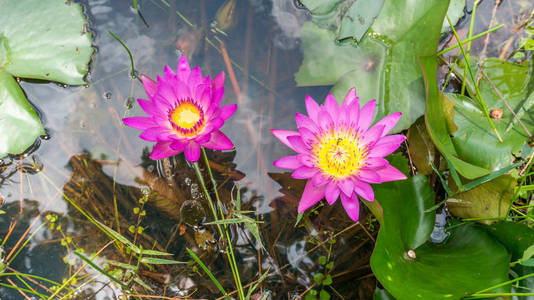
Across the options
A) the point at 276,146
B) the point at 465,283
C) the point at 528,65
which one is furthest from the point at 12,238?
the point at 528,65

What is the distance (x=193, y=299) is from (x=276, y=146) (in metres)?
0.93

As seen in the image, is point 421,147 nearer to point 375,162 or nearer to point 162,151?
point 375,162

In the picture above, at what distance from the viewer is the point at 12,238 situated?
6.43 ft

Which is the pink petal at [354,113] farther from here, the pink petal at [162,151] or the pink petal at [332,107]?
Answer: the pink petal at [162,151]

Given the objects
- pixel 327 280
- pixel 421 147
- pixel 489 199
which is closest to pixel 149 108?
pixel 327 280

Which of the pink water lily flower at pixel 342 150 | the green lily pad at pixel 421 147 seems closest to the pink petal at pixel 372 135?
the pink water lily flower at pixel 342 150

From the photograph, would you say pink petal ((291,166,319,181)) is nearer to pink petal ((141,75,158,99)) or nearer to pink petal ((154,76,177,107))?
pink petal ((154,76,177,107))

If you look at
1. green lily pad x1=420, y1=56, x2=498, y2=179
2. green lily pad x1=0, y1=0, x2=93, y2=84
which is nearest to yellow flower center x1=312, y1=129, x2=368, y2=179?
green lily pad x1=420, y1=56, x2=498, y2=179

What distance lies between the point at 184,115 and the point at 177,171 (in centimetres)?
41

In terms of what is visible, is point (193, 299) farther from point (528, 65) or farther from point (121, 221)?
point (528, 65)

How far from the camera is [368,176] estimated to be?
1587 millimetres

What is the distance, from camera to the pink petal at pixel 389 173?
5.33 ft

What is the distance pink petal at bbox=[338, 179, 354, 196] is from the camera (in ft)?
5.18

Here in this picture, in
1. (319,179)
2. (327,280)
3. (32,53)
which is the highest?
(32,53)
